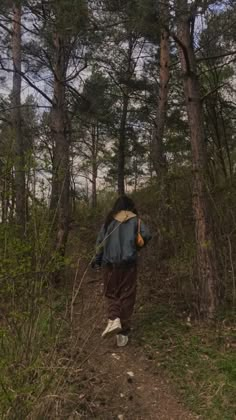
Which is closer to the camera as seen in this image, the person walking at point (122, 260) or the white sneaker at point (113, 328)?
the white sneaker at point (113, 328)

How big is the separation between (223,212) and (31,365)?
3.74 meters

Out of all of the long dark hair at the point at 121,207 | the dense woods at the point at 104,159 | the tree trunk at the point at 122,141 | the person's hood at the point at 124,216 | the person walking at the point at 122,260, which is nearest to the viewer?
the dense woods at the point at 104,159

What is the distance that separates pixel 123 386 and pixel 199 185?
103 inches

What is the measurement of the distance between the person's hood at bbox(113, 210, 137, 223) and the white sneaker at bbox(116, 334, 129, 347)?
1.35 m

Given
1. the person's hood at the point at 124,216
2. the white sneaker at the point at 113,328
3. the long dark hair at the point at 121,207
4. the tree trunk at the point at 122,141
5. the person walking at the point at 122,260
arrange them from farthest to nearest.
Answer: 1. the tree trunk at the point at 122,141
2. the long dark hair at the point at 121,207
3. the person's hood at the point at 124,216
4. the person walking at the point at 122,260
5. the white sneaker at the point at 113,328

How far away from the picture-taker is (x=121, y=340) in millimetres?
5277

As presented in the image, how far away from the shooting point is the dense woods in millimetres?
3602

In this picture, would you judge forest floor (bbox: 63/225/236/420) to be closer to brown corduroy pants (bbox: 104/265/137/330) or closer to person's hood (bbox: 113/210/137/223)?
brown corduroy pants (bbox: 104/265/137/330)

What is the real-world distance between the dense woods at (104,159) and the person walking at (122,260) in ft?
1.57

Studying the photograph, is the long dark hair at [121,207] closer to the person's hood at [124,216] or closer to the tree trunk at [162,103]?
the person's hood at [124,216]

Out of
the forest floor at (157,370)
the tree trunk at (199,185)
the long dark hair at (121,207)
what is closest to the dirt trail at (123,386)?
the forest floor at (157,370)

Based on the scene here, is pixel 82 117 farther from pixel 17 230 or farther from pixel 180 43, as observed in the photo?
pixel 17 230

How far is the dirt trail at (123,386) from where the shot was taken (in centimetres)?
394

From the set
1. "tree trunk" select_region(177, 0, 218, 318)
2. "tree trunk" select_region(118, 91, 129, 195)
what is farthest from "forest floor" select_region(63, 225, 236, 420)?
"tree trunk" select_region(118, 91, 129, 195)
